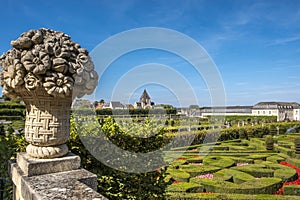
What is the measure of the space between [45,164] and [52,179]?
0.69 feet

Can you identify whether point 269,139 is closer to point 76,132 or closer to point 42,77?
point 76,132

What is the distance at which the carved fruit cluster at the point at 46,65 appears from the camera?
2.03m

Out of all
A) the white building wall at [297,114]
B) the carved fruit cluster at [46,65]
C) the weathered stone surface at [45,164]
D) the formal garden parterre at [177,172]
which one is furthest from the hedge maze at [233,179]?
the white building wall at [297,114]

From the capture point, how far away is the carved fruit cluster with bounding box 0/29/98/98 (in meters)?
2.03

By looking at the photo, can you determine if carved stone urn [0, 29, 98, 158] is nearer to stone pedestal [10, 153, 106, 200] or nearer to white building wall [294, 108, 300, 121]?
stone pedestal [10, 153, 106, 200]

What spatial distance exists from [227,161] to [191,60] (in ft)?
25.3

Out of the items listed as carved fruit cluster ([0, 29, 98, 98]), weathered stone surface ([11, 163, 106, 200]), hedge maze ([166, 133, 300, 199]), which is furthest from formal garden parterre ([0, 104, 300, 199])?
carved fruit cluster ([0, 29, 98, 98])

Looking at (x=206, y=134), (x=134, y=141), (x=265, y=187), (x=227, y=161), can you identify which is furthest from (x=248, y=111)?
(x=134, y=141)

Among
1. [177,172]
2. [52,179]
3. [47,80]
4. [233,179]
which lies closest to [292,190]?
[233,179]

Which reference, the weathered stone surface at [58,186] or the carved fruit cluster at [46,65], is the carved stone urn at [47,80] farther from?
the weathered stone surface at [58,186]

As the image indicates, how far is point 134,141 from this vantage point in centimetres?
349

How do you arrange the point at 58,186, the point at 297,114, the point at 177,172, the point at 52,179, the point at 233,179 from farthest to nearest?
the point at 297,114
the point at 177,172
the point at 233,179
the point at 52,179
the point at 58,186

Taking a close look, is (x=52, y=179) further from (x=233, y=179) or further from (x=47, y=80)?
(x=233, y=179)

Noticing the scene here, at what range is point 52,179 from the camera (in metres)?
2.01
